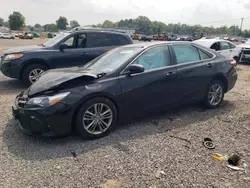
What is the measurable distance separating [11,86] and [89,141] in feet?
15.2

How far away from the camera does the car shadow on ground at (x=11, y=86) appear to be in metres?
6.50

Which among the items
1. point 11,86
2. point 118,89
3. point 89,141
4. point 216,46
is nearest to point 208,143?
point 118,89

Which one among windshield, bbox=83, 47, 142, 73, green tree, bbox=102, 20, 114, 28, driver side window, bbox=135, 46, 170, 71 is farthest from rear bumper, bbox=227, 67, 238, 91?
green tree, bbox=102, 20, 114, 28

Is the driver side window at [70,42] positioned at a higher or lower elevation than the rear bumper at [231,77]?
higher

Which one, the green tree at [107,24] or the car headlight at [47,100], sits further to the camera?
the green tree at [107,24]

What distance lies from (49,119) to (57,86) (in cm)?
53

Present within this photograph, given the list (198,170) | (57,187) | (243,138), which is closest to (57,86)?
(57,187)

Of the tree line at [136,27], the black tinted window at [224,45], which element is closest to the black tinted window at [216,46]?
the black tinted window at [224,45]

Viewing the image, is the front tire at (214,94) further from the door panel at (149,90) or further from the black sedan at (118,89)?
the door panel at (149,90)

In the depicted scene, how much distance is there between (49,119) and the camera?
3316 mm

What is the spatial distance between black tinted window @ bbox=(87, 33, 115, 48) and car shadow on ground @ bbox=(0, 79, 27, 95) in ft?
8.02

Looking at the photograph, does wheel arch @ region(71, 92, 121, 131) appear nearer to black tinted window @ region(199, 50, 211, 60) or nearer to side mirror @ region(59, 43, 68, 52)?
black tinted window @ region(199, 50, 211, 60)

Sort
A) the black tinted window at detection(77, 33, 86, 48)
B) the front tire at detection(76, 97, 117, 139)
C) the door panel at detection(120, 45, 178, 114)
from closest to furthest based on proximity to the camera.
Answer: the front tire at detection(76, 97, 117, 139), the door panel at detection(120, 45, 178, 114), the black tinted window at detection(77, 33, 86, 48)

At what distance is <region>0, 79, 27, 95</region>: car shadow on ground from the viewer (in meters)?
6.50
